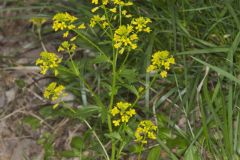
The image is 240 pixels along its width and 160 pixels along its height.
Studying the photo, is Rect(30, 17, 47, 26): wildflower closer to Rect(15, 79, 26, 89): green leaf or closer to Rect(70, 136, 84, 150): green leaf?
Rect(15, 79, 26, 89): green leaf

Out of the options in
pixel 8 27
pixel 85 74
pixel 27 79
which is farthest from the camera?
pixel 8 27

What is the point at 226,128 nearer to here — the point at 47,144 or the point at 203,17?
the point at 203,17

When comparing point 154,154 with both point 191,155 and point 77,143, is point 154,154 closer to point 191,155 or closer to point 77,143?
point 191,155

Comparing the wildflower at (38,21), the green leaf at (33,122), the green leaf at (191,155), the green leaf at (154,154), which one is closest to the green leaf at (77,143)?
the green leaf at (33,122)

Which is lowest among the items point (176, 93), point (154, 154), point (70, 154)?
point (70, 154)

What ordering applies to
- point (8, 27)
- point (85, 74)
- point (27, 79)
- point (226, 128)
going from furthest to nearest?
1. point (8, 27)
2. point (27, 79)
3. point (85, 74)
4. point (226, 128)

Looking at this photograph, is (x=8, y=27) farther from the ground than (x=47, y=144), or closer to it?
farther from the ground

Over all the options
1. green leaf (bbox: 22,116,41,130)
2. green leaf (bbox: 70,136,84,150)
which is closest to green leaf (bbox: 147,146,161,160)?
green leaf (bbox: 70,136,84,150)

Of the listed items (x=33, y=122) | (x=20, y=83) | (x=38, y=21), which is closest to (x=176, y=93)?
(x=33, y=122)

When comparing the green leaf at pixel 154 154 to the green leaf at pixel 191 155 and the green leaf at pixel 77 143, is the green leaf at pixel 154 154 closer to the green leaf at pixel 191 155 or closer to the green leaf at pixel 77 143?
the green leaf at pixel 191 155

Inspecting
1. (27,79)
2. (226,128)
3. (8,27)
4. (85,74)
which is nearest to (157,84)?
(85,74)

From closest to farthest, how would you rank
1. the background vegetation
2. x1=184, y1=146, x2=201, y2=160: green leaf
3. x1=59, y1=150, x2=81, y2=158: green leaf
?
x1=184, y1=146, x2=201, y2=160: green leaf, the background vegetation, x1=59, y1=150, x2=81, y2=158: green leaf
